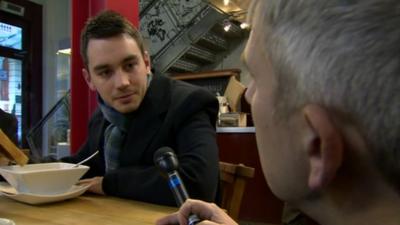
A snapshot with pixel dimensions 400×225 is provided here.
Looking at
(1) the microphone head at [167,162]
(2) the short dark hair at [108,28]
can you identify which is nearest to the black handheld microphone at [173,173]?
(1) the microphone head at [167,162]

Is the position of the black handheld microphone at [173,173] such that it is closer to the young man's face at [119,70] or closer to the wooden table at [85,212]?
the wooden table at [85,212]

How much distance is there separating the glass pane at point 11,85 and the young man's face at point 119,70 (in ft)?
17.2

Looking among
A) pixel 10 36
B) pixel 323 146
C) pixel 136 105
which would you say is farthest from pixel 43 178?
pixel 10 36

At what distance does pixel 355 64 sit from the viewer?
326 mm

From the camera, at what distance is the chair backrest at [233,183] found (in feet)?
4.40

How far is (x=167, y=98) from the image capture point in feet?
4.67

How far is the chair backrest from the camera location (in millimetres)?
1342

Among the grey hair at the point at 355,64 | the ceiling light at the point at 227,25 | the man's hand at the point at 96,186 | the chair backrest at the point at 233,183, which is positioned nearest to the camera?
the grey hair at the point at 355,64

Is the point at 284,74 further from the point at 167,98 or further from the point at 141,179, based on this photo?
the point at 167,98

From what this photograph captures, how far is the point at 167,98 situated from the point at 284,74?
107 cm

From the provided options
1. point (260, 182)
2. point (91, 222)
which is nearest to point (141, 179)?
point (91, 222)

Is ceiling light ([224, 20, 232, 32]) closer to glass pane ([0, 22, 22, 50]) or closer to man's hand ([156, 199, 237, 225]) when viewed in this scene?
glass pane ([0, 22, 22, 50])

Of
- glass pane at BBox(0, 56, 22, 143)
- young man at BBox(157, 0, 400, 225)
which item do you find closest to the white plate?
young man at BBox(157, 0, 400, 225)

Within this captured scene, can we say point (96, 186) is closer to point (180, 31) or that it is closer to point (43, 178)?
point (43, 178)
